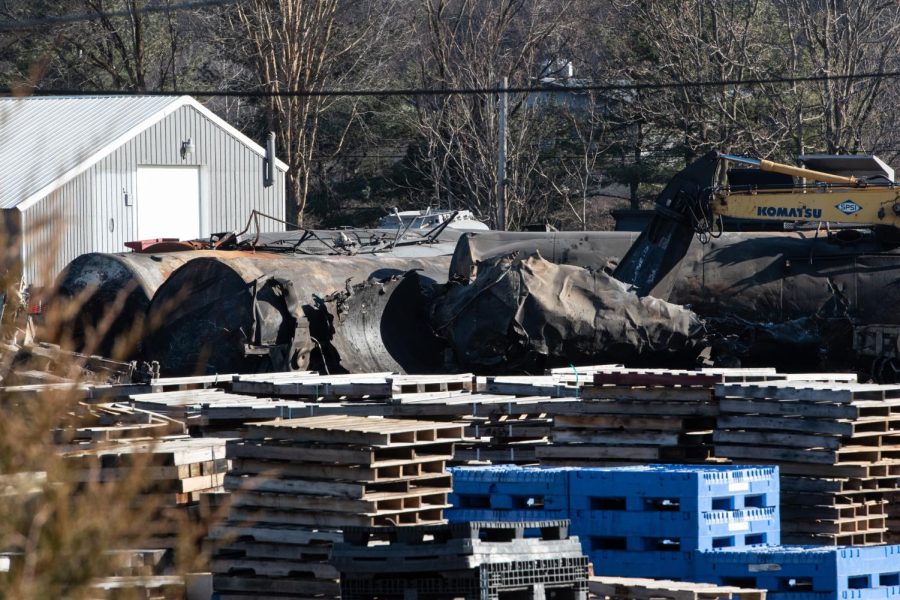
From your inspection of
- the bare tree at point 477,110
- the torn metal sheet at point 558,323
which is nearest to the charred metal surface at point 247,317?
the torn metal sheet at point 558,323

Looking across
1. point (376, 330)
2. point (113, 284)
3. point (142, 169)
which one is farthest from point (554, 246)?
point (142, 169)

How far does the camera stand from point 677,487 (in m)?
9.14

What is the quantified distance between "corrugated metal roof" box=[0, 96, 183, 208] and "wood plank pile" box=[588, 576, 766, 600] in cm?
2856

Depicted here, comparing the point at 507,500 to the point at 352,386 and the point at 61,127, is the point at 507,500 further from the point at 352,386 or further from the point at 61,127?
the point at 61,127

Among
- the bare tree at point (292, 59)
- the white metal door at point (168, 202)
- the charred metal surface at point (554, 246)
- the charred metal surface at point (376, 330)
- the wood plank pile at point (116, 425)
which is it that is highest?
the bare tree at point (292, 59)

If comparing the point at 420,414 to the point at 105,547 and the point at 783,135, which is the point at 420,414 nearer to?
the point at 105,547

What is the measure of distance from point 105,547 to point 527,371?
13.5 meters

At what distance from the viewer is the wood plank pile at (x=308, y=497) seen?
891cm

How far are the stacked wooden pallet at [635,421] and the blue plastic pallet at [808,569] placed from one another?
7.46 ft

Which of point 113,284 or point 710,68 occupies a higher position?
point 710,68

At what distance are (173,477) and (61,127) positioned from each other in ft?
101

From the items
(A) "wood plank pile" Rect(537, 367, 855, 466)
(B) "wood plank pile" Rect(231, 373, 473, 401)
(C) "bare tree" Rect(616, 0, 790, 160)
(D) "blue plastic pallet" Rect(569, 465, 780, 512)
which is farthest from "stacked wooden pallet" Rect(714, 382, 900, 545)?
(C) "bare tree" Rect(616, 0, 790, 160)

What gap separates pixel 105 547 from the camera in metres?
4.30

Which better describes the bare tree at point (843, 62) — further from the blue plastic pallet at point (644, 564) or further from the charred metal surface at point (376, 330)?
the blue plastic pallet at point (644, 564)
